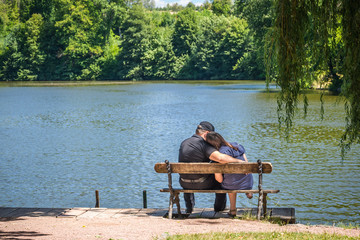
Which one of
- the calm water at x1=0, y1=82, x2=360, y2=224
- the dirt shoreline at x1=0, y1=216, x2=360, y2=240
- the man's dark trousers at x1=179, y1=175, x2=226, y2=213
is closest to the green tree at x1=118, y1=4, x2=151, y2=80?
the calm water at x1=0, y1=82, x2=360, y2=224

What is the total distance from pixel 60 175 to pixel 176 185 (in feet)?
11.6

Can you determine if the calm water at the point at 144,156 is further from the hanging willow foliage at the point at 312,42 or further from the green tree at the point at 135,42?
the green tree at the point at 135,42

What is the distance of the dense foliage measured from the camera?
8851 centimetres

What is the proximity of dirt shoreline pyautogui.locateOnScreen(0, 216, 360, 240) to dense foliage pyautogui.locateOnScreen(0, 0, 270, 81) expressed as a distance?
253 feet

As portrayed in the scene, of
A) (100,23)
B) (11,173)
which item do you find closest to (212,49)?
(100,23)

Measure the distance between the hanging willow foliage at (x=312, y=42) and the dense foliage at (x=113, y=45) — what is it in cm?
7643

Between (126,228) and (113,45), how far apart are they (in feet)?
314

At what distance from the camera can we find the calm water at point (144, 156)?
492 inches

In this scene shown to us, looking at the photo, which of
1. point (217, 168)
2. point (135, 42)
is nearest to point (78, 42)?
point (135, 42)

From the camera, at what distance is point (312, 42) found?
8.12 meters

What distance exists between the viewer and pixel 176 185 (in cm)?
1400

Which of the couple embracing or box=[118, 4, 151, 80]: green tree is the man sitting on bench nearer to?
Answer: the couple embracing

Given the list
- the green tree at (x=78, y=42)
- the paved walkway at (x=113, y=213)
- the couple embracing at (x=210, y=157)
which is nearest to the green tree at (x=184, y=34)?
the green tree at (x=78, y=42)

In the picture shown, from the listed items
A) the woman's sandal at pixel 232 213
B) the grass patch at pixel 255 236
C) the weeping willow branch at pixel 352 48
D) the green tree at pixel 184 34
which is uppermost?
the green tree at pixel 184 34
